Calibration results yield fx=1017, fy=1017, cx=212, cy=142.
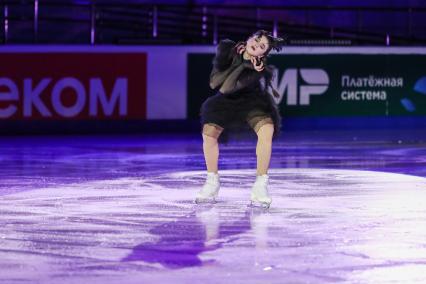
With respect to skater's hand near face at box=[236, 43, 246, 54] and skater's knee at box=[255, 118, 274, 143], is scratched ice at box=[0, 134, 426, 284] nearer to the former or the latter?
skater's knee at box=[255, 118, 274, 143]

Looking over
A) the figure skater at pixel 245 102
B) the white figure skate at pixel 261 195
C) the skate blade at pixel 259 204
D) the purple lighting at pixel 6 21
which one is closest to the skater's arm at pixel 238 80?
the figure skater at pixel 245 102

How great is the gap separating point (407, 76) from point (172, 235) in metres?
13.4

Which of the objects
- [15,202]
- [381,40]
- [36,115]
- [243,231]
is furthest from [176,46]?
[243,231]

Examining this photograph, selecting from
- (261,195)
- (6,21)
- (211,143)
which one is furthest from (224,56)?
(6,21)

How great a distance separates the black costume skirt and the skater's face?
1.09 feet

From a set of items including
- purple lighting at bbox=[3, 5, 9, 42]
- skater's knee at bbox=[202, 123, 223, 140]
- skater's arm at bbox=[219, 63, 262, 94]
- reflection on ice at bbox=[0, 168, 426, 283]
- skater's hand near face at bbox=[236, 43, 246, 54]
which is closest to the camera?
reflection on ice at bbox=[0, 168, 426, 283]

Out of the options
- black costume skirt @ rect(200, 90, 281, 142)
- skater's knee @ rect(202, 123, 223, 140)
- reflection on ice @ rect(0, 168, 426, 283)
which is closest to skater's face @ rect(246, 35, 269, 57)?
black costume skirt @ rect(200, 90, 281, 142)

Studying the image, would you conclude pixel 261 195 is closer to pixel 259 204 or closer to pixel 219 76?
pixel 259 204

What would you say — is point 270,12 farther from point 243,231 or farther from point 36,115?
point 243,231

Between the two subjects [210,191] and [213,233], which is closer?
[213,233]

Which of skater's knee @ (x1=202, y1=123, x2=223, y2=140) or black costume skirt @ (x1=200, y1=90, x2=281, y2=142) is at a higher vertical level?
black costume skirt @ (x1=200, y1=90, x2=281, y2=142)

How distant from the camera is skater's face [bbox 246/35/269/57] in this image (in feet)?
26.0

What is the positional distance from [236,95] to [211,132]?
0.41 metres

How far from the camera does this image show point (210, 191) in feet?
27.2
